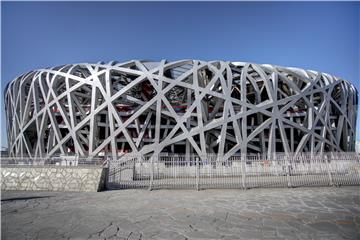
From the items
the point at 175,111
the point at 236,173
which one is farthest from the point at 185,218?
the point at 175,111

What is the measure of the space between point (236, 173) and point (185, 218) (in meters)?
6.90

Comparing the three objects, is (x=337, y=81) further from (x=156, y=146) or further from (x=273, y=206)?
(x=273, y=206)

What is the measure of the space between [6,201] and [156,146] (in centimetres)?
1631

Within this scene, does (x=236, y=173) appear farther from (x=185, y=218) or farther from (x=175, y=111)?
(x=175, y=111)

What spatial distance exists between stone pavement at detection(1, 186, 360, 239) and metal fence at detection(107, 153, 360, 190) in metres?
2.99

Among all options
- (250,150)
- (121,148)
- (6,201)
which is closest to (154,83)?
(121,148)

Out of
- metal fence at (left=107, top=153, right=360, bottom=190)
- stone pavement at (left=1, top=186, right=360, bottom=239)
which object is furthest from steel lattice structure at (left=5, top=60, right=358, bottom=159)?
stone pavement at (left=1, top=186, right=360, bottom=239)

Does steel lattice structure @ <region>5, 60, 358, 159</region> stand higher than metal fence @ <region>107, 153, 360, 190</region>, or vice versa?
steel lattice structure @ <region>5, 60, 358, 159</region>

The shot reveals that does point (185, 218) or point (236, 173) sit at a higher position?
point (185, 218)

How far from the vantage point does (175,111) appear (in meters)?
27.6

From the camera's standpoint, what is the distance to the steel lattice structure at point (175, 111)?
79.0 feet

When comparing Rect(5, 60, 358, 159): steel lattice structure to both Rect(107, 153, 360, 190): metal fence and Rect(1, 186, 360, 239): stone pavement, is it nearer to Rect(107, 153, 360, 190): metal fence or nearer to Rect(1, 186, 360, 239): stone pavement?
Rect(107, 153, 360, 190): metal fence

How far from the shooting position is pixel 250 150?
27.5m

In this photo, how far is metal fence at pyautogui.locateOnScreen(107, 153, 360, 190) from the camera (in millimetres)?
10703
